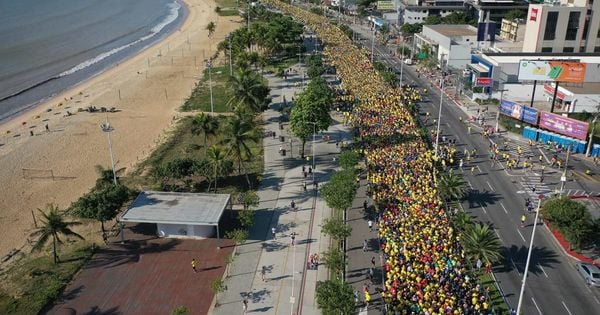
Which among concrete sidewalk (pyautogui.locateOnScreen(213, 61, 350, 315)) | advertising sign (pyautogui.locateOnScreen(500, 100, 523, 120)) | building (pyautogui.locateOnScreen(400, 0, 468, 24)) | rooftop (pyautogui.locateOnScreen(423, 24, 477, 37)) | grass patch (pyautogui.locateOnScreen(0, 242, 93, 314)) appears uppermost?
building (pyautogui.locateOnScreen(400, 0, 468, 24))

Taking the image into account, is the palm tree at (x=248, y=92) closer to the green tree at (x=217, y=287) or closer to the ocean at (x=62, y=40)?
the green tree at (x=217, y=287)

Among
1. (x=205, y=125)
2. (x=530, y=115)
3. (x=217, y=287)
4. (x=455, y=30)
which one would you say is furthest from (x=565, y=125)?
(x=455, y=30)

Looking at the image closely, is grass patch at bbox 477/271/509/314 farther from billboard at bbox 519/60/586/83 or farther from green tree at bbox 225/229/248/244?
billboard at bbox 519/60/586/83

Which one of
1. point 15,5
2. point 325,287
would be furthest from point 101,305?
point 15,5

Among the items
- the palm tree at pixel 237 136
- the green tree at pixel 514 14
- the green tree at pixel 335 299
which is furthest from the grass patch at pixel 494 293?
the green tree at pixel 514 14

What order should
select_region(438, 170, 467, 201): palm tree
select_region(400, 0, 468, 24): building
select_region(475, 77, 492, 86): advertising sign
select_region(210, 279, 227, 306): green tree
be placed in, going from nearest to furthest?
select_region(210, 279, 227, 306): green tree, select_region(438, 170, 467, 201): palm tree, select_region(475, 77, 492, 86): advertising sign, select_region(400, 0, 468, 24): building

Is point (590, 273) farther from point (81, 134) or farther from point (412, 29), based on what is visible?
point (412, 29)

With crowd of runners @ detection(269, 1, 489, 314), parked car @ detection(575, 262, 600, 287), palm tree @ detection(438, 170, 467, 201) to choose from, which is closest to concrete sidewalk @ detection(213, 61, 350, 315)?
crowd of runners @ detection(269, 1, 489, 314)
